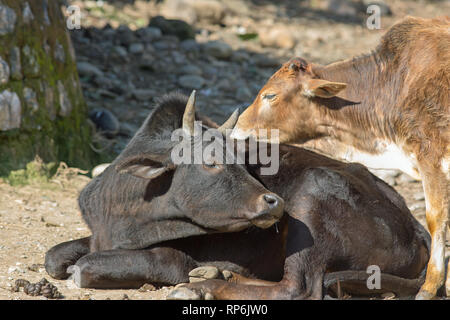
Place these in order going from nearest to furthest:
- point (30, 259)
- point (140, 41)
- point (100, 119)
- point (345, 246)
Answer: point (345, 246) → point (30, 259) → point (100, 119) → point (140, 41)

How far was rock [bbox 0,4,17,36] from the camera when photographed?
7266mm

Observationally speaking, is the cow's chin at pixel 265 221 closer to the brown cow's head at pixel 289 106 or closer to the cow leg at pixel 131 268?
the cow leg at pixel 131 268

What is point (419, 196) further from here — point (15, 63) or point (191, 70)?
point (191, 70)

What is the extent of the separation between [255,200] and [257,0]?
13390 millimetres

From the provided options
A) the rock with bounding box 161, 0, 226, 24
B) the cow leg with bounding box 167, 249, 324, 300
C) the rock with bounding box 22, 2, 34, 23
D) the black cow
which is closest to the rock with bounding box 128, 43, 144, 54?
the rock with bounding box 161, 0, 226, 24

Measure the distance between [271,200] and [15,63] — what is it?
12.7 ft

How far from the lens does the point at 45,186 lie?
7453 mm

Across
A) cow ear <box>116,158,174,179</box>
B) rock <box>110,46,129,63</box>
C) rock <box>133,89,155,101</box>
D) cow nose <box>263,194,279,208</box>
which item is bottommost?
cow nose <box>263,194,279,208</box>

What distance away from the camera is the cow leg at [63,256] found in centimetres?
533

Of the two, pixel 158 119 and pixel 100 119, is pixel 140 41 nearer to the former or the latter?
pixel 100 119

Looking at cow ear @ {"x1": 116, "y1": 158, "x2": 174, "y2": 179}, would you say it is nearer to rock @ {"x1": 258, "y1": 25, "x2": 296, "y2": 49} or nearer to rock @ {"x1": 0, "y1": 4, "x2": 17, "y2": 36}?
rock @ {"x1": 0, "y1": 4, "x2": 17, "y2": 36}

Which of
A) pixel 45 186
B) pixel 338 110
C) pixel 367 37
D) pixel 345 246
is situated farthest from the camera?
pixel 367 37

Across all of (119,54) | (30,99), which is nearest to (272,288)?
(30,99)

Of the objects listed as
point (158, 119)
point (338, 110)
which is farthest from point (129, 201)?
point (338, 110)
